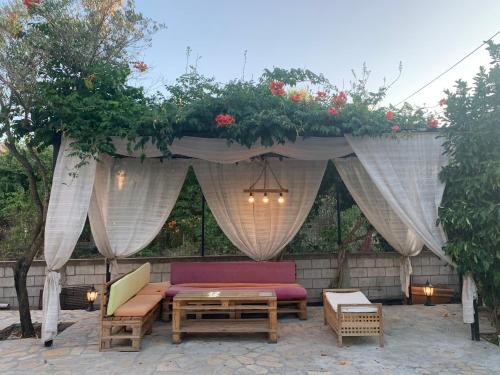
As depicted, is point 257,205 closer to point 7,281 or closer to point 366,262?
point 366,262

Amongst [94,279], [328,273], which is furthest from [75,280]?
[328,273]

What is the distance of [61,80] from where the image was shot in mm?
3957

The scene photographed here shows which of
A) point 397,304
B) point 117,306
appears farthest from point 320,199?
point 117,306

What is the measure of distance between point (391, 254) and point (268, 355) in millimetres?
3439

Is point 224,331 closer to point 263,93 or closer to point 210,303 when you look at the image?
point 210,303

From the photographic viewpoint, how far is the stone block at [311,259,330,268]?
6.16m

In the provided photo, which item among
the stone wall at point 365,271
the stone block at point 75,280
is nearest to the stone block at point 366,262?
the stone wall at point 365,271

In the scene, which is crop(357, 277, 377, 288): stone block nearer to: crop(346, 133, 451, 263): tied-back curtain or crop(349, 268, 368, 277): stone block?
crop(349, 268, 368, 277): stone block

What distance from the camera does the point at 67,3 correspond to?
414cm

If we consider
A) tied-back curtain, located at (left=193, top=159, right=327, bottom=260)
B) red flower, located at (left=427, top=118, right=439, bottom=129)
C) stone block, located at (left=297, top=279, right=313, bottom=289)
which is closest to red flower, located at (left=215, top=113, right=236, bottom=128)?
tied-back curtain, located at (left=193, top=159, right=327, bottom=260)

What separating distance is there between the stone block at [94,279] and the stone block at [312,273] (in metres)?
3.44

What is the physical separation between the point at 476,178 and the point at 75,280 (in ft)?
19.6

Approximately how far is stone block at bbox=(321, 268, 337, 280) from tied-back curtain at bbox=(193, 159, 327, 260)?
1166mm

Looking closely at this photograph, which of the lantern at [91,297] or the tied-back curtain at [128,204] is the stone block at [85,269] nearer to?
the lantern at [91,297]
